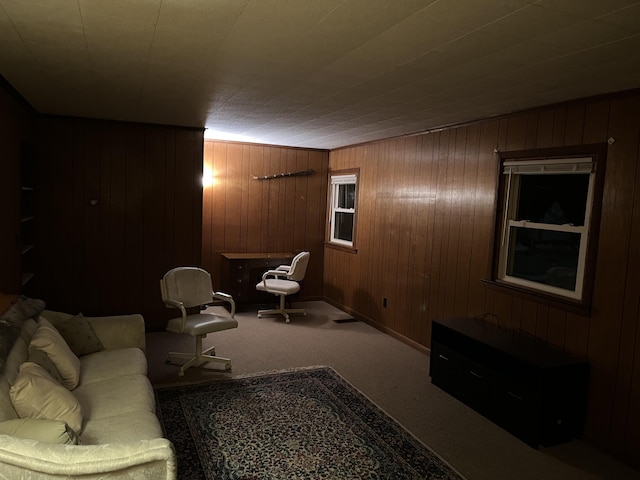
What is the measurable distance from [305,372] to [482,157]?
242cm

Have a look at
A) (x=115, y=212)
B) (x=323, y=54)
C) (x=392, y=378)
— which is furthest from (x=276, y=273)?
(x=323, y=54)

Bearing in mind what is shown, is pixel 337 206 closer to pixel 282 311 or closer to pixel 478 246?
pixel 282 311

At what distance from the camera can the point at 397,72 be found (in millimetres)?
2686

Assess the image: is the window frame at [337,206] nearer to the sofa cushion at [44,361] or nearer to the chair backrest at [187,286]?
the chair backrest at [187,286]

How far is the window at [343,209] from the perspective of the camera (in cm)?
641

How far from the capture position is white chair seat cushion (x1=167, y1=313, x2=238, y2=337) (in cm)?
396

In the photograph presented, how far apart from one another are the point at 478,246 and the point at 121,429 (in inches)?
122

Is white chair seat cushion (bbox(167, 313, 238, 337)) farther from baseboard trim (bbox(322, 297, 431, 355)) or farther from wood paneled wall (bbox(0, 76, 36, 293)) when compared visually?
baseboard trim (bbox(322, 297, 431, 355))

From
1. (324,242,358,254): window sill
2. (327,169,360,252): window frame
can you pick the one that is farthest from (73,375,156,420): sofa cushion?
(327,169,360,252): window frame

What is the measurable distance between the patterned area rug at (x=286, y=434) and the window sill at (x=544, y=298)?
4.53 feet

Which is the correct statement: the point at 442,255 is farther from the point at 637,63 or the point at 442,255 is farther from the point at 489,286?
the point at 637,63

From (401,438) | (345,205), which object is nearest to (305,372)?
(401,438)

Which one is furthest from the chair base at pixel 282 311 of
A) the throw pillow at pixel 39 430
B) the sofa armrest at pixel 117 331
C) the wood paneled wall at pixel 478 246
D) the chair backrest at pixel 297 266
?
the throw pillow at pixel 39 430

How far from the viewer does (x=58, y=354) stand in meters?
2.67
